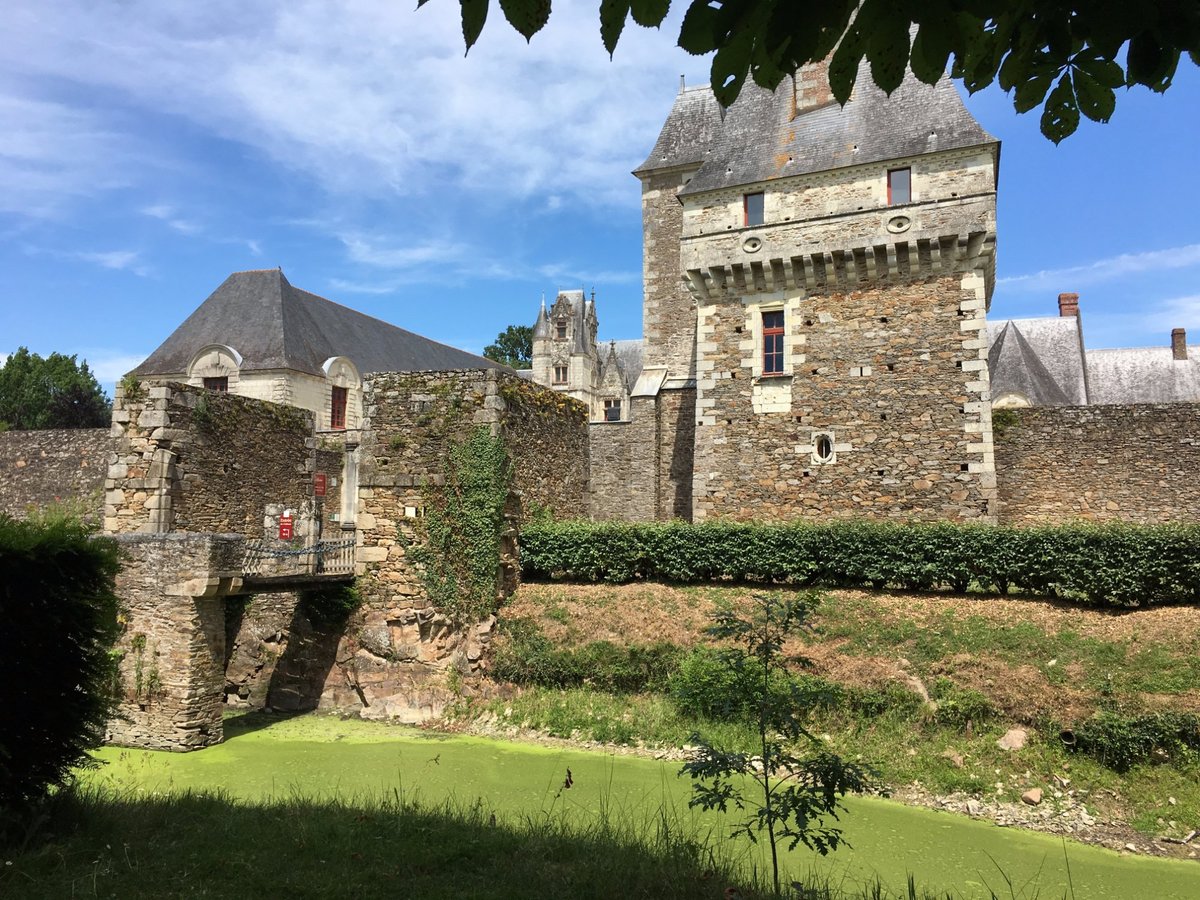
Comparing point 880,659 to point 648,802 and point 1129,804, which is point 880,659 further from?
point 648,802

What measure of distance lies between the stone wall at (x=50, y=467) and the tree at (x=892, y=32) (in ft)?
62.3

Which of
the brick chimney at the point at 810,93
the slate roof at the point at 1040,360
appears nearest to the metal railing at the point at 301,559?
the brick chimney at the point at 810,93

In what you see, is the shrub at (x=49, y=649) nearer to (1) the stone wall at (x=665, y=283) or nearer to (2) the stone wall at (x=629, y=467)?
(2) the stone wall at (x=629, y=467)

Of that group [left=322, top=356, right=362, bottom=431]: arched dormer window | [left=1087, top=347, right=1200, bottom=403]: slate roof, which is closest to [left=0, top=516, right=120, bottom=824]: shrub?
[left=322, top=356, right=362, bottom=431]: arched dormer window

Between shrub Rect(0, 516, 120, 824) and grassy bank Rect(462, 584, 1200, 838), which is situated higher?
shrub Rect(0, 516, 120, 824)

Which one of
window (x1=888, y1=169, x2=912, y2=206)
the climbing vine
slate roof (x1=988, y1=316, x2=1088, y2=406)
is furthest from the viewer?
slate roof (x1=988, y1=316, x2=1088, y2=406)

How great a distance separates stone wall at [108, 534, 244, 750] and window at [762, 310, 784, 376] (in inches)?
378

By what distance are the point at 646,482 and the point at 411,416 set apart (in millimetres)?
8064

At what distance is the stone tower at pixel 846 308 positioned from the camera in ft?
43.7

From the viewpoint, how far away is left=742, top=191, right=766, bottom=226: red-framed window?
590 inches

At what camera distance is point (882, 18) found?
6.29ft

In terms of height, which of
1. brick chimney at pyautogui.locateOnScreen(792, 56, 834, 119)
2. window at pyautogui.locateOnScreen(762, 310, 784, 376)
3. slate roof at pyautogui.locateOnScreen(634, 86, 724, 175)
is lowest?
window at pyautogui.locateOnScreen(762, 310, 784, 376)

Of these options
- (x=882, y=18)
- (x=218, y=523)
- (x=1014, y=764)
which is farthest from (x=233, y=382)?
(x=882, y=18)

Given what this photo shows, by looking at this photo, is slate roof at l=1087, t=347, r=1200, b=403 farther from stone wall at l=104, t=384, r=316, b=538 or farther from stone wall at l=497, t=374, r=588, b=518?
stone wall at l=104, t=384, r=316, b=538
